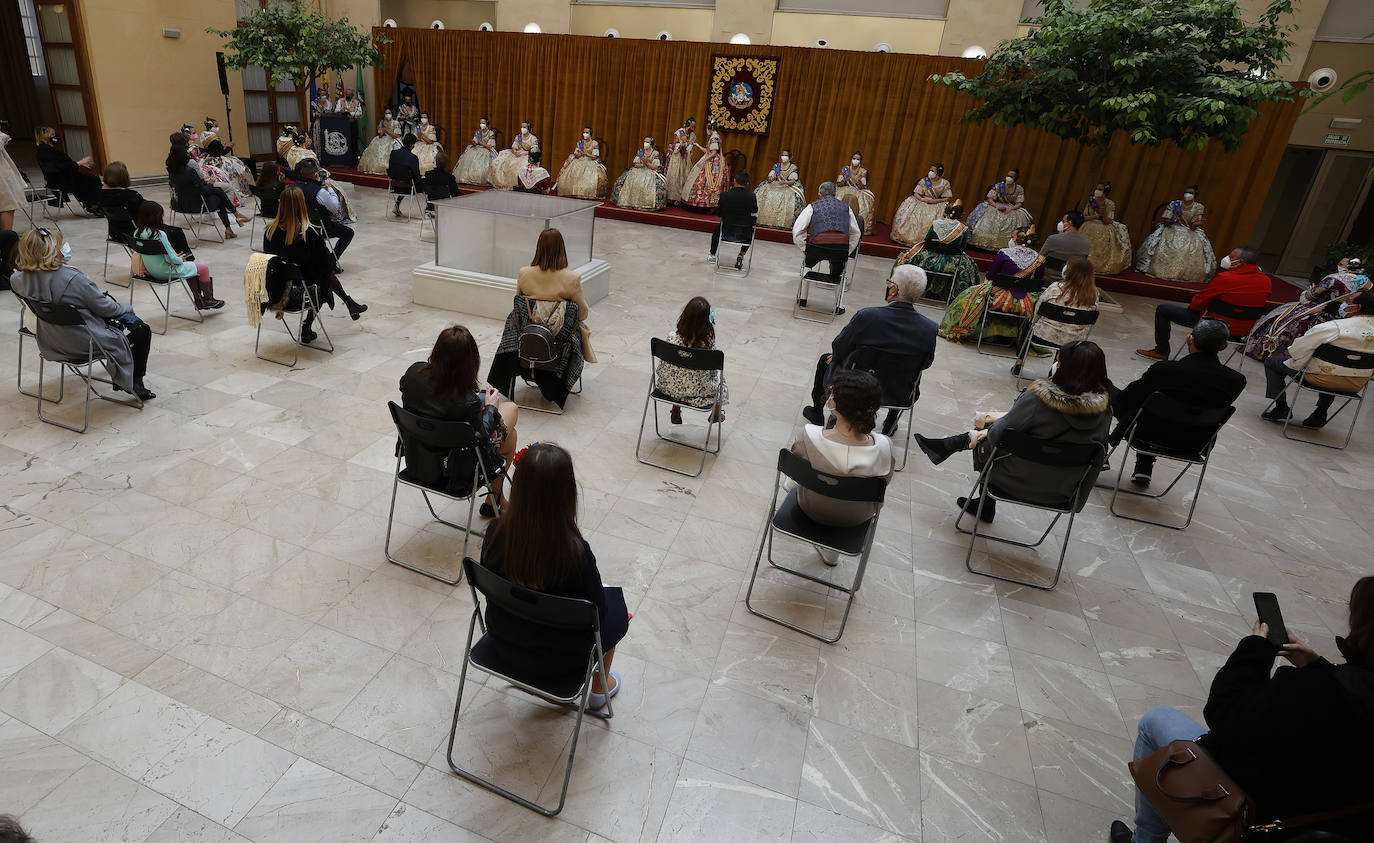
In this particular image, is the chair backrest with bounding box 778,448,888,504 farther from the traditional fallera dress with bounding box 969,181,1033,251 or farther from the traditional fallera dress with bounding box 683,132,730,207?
the traditional fallera dress with bounding box 683,132,730,207

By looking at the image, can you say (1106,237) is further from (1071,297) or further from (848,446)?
(848,446)

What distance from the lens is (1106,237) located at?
9742 mm

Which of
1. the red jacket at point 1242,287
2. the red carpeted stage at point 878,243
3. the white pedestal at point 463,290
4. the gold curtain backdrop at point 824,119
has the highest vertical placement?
the gold curtain backdrop at point 824,119

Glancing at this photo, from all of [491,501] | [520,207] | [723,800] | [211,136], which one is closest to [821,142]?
[520,207]

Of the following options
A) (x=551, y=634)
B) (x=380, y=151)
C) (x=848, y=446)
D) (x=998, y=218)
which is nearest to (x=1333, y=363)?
(x=848, y=446)

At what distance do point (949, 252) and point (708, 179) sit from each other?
4936 millimetres

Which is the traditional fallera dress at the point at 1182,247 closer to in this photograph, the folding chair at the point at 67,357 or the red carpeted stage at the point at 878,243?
the red carpeted stage at the point at 878,243

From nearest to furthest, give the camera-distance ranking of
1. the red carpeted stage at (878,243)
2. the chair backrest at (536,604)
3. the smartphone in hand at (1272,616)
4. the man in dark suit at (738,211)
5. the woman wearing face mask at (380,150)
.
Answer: the smartphone in hand at (1272,616)
the chair backrest at (536,604)
the man in dark suit at (738,211)
the red carpeted stage at (878,243)
the woman wearing face mask at (380,150)

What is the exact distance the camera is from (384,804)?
7.16ft

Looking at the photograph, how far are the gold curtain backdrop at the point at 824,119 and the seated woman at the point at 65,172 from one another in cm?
663

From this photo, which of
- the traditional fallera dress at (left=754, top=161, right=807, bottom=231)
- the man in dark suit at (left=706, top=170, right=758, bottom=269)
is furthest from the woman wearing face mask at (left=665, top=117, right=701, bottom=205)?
the man in dark suit at (left=706, top=170, right=758, bottom=269)

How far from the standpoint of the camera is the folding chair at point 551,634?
2010mm

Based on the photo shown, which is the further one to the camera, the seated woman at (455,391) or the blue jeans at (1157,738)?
the seated woman at (455,391)

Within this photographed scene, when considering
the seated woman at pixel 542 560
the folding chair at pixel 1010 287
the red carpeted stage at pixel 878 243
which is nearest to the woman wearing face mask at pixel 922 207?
the red carpeted stage at pixel 878 243
